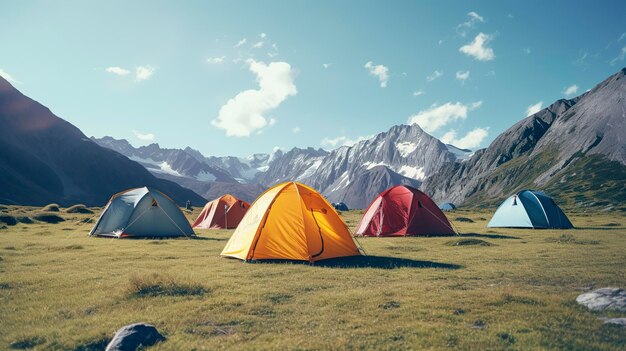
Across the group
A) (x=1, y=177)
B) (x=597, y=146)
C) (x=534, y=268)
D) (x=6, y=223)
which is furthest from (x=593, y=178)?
(x=1, y=177)

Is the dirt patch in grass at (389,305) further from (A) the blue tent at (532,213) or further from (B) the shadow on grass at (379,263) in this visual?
(A) the blue tent at (532,213)

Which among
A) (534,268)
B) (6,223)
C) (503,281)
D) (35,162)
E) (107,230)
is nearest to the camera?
(503,281)

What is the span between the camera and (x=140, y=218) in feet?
90.4

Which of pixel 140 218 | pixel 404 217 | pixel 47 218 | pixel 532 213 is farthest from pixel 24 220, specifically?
pixel 532 213

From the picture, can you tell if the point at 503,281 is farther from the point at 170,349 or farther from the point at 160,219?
the point at 160,219

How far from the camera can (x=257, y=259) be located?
16125 mm

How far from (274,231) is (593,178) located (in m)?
142

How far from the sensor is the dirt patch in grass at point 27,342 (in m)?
7.06

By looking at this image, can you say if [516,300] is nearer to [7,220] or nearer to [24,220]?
[7,220]

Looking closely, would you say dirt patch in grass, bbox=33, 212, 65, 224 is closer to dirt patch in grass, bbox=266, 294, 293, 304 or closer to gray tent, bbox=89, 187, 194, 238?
gray tent, bbox=89, 187, 194, 238

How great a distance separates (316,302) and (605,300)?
22.0 feet

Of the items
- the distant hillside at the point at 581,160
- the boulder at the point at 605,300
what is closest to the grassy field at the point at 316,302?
the boulder at the point at 605,300

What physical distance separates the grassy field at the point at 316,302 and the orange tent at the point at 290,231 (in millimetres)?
950

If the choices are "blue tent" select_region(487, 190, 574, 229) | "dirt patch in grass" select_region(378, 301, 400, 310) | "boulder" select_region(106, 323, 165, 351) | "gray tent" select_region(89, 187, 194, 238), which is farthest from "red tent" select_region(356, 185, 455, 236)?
"boulder" select_region(106, 323, 165, 351)
